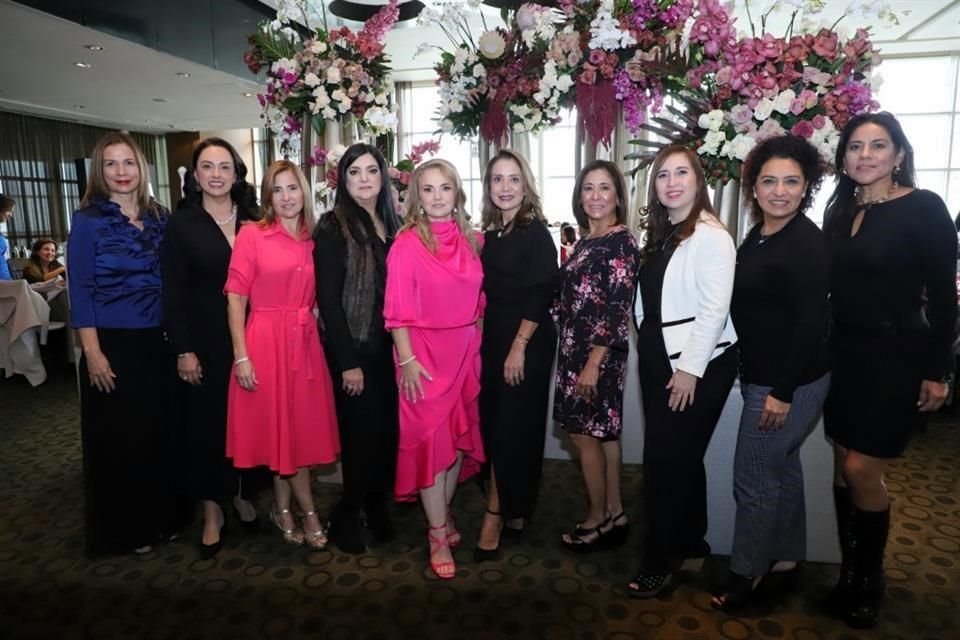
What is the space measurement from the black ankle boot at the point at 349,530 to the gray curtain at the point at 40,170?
10.2 m

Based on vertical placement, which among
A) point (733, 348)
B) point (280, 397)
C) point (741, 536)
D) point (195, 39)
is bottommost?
point (741, 536)

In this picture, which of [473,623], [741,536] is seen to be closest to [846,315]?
[741,536]

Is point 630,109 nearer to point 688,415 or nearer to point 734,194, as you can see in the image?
point 734,194

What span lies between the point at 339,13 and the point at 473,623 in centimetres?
584

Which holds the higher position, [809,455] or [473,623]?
[809,455]

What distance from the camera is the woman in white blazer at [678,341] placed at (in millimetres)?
2068

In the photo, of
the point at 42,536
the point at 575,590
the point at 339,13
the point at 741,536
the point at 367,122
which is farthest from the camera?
the point at 339,13

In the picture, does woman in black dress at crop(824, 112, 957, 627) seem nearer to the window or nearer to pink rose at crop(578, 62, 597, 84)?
pink rose at crop(578, 62, 597, 84)

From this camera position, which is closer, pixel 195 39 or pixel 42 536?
pixel 42 536

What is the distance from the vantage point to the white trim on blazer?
2043 millimetres

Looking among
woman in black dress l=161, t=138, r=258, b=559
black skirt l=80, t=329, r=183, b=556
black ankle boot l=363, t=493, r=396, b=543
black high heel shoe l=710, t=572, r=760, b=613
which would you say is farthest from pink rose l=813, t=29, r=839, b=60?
black skirt l=80, t=329, r=183, b=556

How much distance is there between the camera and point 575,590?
243cm

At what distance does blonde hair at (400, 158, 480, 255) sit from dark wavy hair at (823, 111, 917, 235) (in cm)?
134

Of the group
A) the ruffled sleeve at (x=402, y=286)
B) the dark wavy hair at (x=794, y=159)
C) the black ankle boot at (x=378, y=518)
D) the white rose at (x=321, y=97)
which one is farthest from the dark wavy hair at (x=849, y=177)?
the white rose at (x=321, y=97)
